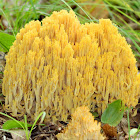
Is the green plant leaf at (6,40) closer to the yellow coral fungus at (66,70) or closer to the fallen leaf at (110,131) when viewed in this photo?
the yellow coral fungus at (66,70)

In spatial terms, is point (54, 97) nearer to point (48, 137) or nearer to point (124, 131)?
point (48, 137)

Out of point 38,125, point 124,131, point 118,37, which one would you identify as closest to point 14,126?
point 38,125

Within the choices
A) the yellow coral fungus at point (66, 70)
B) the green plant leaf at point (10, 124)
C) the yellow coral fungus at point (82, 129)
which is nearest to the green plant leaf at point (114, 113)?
the yellow coral fungus at point (66, 70)

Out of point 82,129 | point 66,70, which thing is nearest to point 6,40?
point 66,70

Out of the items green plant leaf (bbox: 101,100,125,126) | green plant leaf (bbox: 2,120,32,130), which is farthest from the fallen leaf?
green plant leaf (bbox: 2,120,32,130)

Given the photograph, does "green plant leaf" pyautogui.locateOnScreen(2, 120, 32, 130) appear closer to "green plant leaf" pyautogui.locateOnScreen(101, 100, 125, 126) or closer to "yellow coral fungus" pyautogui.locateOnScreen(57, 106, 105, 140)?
"yellow coral fungus" pyautogui.locateOnScreen(57, 106, 105, 140)

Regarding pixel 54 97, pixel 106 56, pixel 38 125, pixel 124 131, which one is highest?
pixel 106 56
